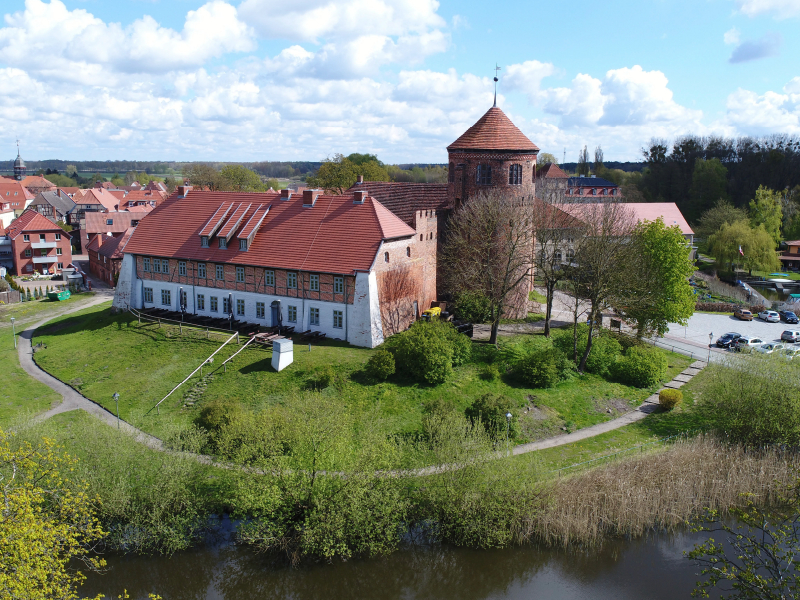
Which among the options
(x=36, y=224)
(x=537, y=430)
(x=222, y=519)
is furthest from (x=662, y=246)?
(x=36, y=224)

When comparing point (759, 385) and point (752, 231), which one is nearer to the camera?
point (759, 385)

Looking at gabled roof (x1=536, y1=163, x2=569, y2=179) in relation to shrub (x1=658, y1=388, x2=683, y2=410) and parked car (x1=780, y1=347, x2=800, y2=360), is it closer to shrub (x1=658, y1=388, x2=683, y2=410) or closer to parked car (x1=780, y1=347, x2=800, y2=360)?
parked car (x1=780, y1=347, x2=800, y2=360)

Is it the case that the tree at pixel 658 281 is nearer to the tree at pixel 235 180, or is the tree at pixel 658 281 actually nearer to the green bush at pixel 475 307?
the green bush at pixel 475 307

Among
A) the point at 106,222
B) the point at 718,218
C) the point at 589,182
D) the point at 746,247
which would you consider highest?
the point at 589,182

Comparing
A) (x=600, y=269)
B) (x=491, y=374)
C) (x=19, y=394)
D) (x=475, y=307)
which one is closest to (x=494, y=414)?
(x=491, y=374)

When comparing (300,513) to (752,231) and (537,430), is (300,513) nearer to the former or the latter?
(537,430)

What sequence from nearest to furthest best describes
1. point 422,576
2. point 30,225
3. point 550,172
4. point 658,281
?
1. point 422,576
2. point 658,281
3. point 30,225
4. point 550,172

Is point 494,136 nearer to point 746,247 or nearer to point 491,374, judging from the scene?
point 491,374

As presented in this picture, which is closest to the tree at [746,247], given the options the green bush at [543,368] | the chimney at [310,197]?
the green bush at [543,368]
